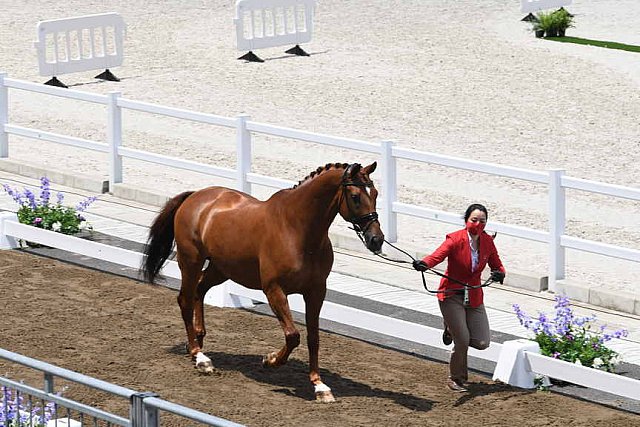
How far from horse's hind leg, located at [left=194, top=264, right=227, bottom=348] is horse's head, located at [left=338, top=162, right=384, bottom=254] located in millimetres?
1780

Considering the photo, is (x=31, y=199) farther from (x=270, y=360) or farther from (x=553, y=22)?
(x=553, y=22)

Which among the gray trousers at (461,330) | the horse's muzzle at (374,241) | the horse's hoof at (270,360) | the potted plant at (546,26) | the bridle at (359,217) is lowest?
the potted plant at (546,26)

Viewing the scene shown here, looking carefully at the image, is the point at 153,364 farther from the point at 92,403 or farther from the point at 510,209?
the point at 510,209

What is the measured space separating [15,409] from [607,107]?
1714 cm

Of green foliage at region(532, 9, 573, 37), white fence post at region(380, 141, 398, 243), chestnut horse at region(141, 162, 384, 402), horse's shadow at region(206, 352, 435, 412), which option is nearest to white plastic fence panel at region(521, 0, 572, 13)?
green foliage at region(532, 9, 573, 37)

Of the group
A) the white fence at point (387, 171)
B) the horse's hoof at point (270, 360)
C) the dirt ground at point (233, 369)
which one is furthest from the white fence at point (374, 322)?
the white fence at point (387, 171)

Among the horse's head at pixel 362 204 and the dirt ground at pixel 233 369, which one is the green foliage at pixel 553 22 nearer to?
the dirt ground at pixel 233 369

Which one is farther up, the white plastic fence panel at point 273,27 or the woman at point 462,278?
the woman at point 462,278

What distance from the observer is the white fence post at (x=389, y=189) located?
16.6 metres

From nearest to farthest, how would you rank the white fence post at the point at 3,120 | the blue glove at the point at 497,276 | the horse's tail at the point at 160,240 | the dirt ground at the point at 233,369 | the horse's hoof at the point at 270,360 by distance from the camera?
the dirt ground at the point at 233,369
the blue glove at the point at 497,276
the horse's hoof at the point at 270,360
the horse's tail at the point at 160,240
the white fence post at the point at 3,120

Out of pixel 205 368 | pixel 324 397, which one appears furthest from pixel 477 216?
pixel 205 368

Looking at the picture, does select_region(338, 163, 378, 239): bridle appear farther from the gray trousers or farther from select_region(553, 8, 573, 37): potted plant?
select_region(553, 8, 573, 37): potted plant

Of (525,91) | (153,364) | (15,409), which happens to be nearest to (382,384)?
(153,364)

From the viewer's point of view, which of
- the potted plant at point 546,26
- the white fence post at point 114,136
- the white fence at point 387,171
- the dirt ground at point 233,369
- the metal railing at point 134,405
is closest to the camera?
the metal railing at point 134,405
